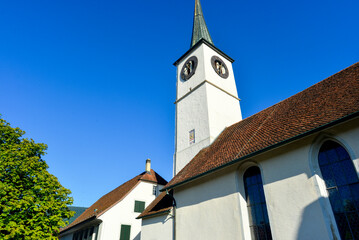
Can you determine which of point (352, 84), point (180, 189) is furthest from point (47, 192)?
point (352, 84)

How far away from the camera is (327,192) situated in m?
7.55

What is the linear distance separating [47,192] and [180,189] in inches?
289

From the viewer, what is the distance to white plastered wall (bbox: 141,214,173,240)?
41.6 feet

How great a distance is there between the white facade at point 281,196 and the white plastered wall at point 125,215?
9396 millimetres

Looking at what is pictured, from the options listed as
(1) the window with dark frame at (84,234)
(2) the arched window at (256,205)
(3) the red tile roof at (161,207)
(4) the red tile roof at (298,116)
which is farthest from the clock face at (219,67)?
(1) the window with dark frame at (84,234)

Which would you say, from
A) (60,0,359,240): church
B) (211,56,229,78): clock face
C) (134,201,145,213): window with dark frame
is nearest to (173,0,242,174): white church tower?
(211,56,229,78): clock face

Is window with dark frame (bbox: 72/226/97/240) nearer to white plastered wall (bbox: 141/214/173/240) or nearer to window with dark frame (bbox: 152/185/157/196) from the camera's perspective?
window with dark frame (bbox: 152/185/157/196)

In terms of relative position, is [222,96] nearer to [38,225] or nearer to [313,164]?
[313,164]

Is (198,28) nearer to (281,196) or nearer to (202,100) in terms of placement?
(202,100)

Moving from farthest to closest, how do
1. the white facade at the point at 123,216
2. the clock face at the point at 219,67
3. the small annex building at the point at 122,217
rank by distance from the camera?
the clock face at the point at 219,67
the small annex building at the point at 122,217
the white facade at the point at 123,216

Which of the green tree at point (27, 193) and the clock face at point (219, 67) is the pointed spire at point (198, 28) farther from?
the green tree at point (27, 193)

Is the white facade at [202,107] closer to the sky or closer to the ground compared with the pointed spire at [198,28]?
closer to the ground

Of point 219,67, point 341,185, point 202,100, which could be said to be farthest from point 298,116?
point 219,67

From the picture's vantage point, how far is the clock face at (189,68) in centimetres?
2090
